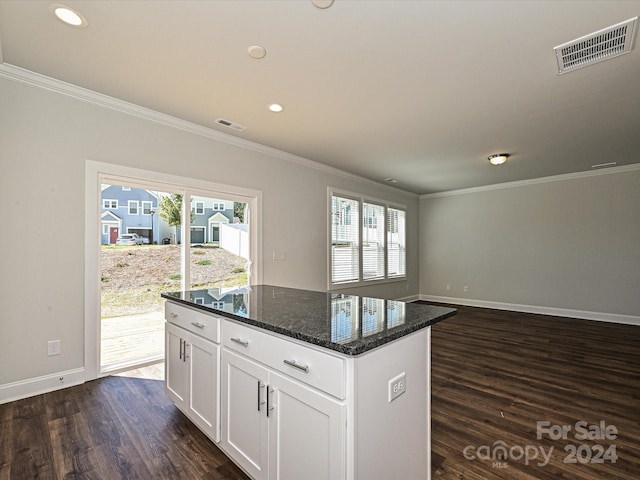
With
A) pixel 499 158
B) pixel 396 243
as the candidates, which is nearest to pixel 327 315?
pixel 499 158

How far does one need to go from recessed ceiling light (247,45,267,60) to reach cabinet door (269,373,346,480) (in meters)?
2.15

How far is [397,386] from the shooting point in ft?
4.47

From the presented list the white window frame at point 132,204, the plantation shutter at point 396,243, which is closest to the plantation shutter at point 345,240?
the plantation shutter at point 396,243

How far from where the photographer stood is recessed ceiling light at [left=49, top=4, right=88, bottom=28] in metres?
1.90

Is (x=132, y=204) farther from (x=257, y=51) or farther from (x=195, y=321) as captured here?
(x=257, y=51)

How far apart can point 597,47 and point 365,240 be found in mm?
4514

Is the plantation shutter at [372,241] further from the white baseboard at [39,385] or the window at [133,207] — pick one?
the white baseboard at [39,385]

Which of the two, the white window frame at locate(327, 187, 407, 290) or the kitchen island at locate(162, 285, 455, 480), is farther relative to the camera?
the white window frame at locate(327, 187, 407, 290)

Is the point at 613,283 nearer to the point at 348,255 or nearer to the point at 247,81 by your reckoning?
the point at 348,255

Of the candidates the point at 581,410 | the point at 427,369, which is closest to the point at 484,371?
the point at 581,410

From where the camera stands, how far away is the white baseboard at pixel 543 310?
5375mm

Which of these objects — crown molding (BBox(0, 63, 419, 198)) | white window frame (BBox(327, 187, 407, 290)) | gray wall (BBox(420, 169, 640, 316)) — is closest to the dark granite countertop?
crown molding (BBox(0, 63, 419, 198))

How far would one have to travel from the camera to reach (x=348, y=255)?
5.95 metres

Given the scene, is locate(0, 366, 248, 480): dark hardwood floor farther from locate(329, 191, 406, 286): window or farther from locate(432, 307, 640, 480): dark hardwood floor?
locate(329, 191, 406, 286): window
